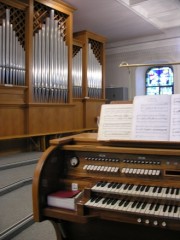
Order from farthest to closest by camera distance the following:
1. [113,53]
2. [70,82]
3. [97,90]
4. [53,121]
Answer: [113,53] → [97,90] → [70,82] → [53,121]

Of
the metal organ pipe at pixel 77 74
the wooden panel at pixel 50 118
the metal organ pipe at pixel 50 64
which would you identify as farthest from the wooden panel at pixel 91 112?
the metal organ pipe at pixel 50 64

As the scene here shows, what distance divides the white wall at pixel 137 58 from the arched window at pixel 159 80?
18 centimetres

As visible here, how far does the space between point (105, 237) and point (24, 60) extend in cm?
340

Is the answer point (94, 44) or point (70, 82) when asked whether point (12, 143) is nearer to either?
point (70, 82)

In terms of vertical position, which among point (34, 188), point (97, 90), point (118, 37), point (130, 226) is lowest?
point (130, 226)

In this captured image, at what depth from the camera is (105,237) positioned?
188cm

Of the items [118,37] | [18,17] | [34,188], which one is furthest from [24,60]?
[118,37]

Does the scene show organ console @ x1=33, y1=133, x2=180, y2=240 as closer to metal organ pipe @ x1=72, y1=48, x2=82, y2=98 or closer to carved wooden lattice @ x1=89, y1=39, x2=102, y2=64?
metal organ pipe @ x1=72, y1=48, x2=82, y2=98

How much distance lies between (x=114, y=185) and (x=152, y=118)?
0.47m

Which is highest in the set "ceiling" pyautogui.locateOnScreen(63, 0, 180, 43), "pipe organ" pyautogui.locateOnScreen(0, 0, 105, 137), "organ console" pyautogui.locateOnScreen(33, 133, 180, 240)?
"ceiling" pyautogui.locateOnScreen(63, 0, 180, 43)

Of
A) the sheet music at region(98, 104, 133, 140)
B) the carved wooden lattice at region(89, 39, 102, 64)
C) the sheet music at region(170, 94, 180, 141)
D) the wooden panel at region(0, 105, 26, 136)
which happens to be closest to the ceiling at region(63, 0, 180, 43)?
the carved wooden lattice at region(89, 39, 102, 64)

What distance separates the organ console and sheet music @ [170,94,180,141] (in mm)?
51

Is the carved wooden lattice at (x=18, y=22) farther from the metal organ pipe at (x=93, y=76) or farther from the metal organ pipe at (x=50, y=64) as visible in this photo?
the metal organ pipe at (x=93, y=76)

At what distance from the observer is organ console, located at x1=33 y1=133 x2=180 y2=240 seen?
1.46 meters
